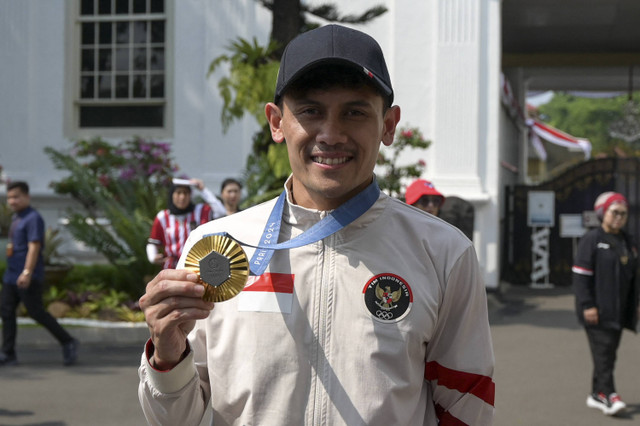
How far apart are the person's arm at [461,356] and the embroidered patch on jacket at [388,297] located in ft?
0.39

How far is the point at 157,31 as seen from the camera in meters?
15.4

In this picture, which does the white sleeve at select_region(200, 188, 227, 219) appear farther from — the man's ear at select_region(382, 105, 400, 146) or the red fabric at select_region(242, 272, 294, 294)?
the red fabric at select_region(242, 272, 294, 294)

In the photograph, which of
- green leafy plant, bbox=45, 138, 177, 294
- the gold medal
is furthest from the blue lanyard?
green leafy plant, bbox=45, 138, 177, 294

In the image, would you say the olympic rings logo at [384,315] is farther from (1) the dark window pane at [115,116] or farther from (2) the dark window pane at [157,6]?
(2) the dark window pane at [157,6]

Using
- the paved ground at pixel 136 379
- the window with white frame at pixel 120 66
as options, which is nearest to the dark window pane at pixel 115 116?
the window with white frame at pixel 120 66

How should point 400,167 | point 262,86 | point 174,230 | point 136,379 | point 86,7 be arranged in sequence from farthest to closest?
point 86,7, point 400,167, point 262,86, point 174,230, point 136,379

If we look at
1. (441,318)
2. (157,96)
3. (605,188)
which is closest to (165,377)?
(441,318)

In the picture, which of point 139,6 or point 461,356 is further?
point 139,6

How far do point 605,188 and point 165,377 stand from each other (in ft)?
56.0

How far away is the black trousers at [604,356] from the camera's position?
23.2 ft

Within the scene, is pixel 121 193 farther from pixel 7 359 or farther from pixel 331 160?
pixel 331 160

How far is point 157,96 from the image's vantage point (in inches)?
612

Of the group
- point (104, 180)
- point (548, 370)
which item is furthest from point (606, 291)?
point (104, 180)

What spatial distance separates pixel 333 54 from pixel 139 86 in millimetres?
14394
